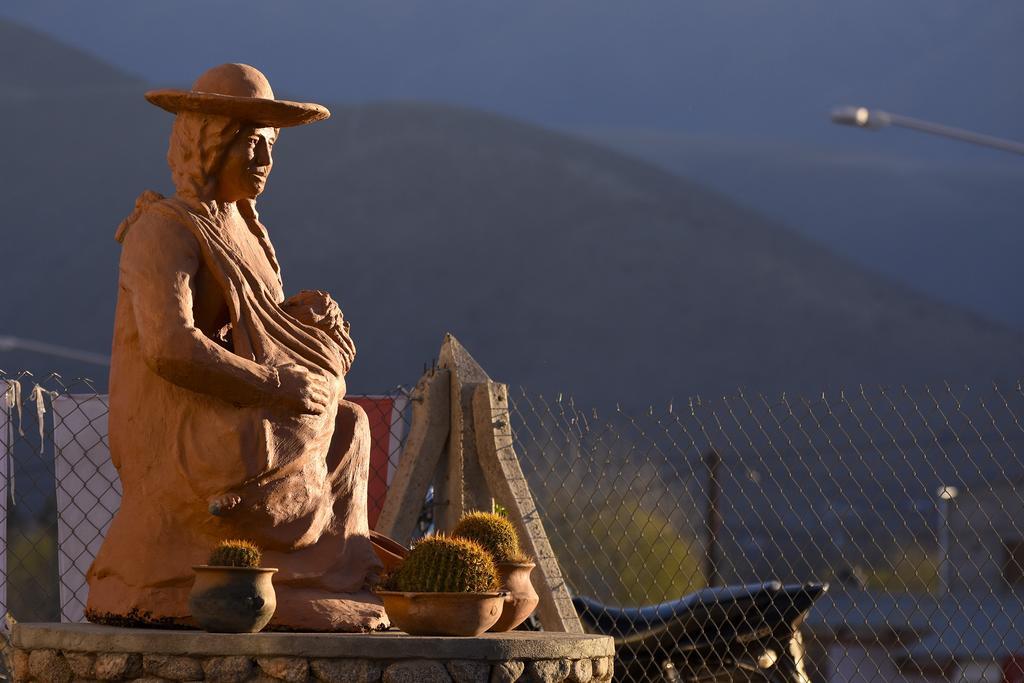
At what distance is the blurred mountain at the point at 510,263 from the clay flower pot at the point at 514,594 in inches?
1600

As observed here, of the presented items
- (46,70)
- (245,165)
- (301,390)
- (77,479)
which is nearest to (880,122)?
(77,479)

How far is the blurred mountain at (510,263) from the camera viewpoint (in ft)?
172

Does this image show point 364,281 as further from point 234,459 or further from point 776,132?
point 234,459

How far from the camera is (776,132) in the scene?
75.1 meters

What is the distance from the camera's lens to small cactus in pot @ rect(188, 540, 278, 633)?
522cm

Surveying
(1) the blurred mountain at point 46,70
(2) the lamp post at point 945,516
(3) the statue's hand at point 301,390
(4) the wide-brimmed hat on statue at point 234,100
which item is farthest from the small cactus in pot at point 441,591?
(1) the blurred mountain at point 46,70

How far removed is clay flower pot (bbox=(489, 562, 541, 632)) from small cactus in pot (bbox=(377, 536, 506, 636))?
1.31ft

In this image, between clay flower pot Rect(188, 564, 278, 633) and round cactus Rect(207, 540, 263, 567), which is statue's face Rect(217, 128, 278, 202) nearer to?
round cactus Rect(207, 540, 263, 567)

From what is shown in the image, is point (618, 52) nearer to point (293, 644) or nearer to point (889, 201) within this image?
point (889, 201)

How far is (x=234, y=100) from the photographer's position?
5.69 metres

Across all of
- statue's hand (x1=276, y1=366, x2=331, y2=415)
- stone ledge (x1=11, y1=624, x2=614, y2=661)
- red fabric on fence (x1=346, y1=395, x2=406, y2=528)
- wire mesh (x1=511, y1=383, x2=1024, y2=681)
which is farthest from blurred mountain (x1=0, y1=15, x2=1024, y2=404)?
stone ledge (x1=11, y1=624, x2=614, y2=661)

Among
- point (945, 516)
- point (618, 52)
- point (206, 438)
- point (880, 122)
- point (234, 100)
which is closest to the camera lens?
point (206, 438)

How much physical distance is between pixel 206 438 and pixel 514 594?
1.28 metres

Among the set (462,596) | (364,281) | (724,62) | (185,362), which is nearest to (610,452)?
(462,596)
